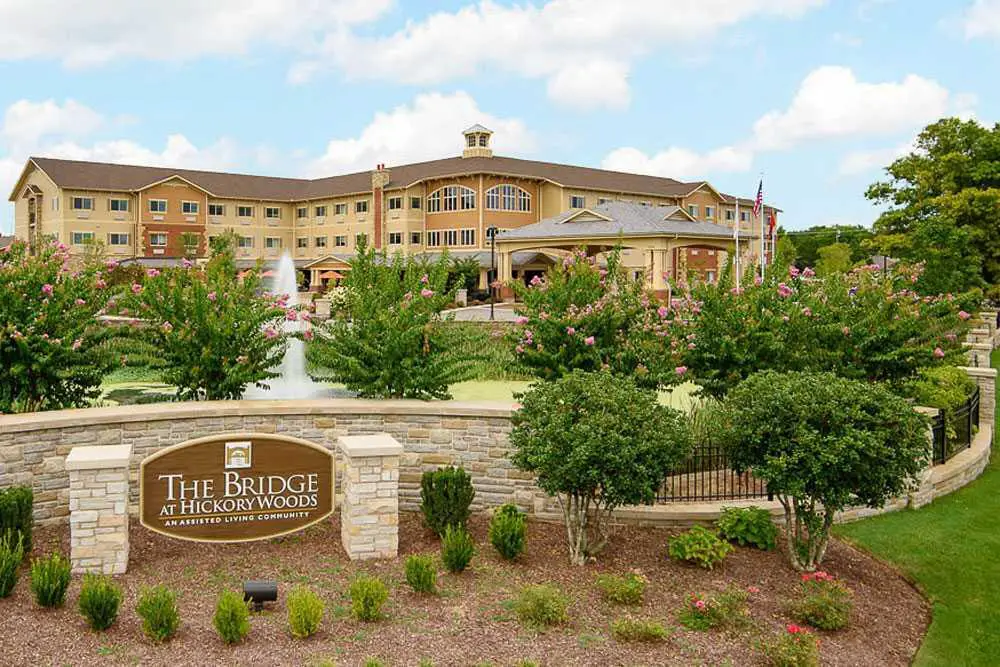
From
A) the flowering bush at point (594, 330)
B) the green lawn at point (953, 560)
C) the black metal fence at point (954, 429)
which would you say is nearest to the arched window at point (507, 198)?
the black metal fence at point (954, 429)

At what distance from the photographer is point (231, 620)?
7.10 meters

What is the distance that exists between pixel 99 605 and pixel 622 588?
456 cm

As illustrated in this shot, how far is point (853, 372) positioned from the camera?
13.5m

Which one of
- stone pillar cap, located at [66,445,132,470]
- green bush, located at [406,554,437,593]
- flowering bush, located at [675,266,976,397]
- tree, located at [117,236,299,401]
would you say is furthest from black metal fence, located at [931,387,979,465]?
stone pillar cap, located at [66,445,132,470]

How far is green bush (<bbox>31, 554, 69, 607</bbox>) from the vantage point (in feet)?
24.6

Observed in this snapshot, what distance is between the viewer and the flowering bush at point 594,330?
12820 mm

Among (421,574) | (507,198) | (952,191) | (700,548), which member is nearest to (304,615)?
(421,574)

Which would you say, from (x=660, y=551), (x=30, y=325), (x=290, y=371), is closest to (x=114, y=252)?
(x=290, y=371)

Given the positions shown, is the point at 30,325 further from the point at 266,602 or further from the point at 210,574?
the point at 266,602

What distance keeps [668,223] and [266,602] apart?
34.1 meters

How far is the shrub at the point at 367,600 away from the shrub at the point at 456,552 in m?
1.17

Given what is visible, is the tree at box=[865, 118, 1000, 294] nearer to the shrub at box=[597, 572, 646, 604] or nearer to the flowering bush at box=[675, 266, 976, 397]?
the flowering bush at box=[675, 266, 976, 397]

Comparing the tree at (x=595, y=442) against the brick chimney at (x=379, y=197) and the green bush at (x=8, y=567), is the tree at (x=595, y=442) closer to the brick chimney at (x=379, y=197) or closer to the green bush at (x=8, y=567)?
the green bush at (x=8, y=567)

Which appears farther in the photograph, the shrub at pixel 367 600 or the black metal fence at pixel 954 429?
the black metal fence at pixel 954 429
